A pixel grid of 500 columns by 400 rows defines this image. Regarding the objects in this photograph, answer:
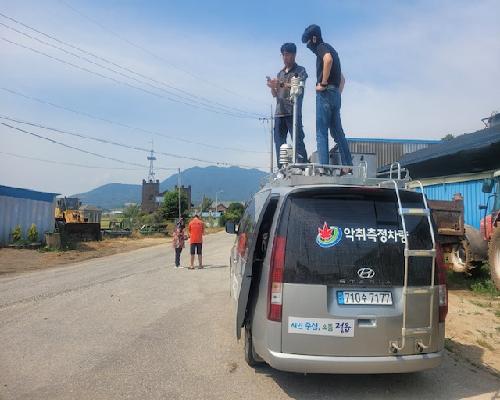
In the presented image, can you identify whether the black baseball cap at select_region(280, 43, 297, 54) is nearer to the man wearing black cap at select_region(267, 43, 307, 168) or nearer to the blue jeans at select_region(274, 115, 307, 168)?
the man wearing black cap at select_region(267, 43, 307, 168)

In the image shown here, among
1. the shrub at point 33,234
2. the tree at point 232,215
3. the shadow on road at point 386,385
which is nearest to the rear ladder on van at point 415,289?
the shadow on road at point 386,385

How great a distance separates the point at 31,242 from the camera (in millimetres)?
27031

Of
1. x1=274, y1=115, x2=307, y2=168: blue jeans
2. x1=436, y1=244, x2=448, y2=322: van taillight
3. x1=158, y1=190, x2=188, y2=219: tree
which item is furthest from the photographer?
x1=158, y1=190, x2=188, y2=219: tree

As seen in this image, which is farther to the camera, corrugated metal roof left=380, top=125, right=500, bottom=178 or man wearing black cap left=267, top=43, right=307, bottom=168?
corrugated metal roof left=380, top=125, right=500, bottom=178

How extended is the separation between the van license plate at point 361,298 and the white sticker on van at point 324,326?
176 millimetres

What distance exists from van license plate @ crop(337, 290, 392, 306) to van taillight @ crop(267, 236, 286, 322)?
0.53 meters

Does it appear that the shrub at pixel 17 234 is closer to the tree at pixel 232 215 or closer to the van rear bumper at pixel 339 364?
the van rear bumper at pixel 339 364

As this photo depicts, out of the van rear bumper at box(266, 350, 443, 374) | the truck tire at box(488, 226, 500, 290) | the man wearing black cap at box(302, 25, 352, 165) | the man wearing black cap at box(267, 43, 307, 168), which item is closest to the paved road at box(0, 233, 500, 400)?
the van rear bumper at box(266, 350, 443, 374)

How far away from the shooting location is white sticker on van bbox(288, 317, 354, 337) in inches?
182

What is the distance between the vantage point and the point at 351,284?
4.71m

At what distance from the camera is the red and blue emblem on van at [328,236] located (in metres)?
4.74

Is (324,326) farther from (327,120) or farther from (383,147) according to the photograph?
(383,147)

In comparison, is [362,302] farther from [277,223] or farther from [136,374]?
[136,374]

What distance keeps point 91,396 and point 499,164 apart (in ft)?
41.7
